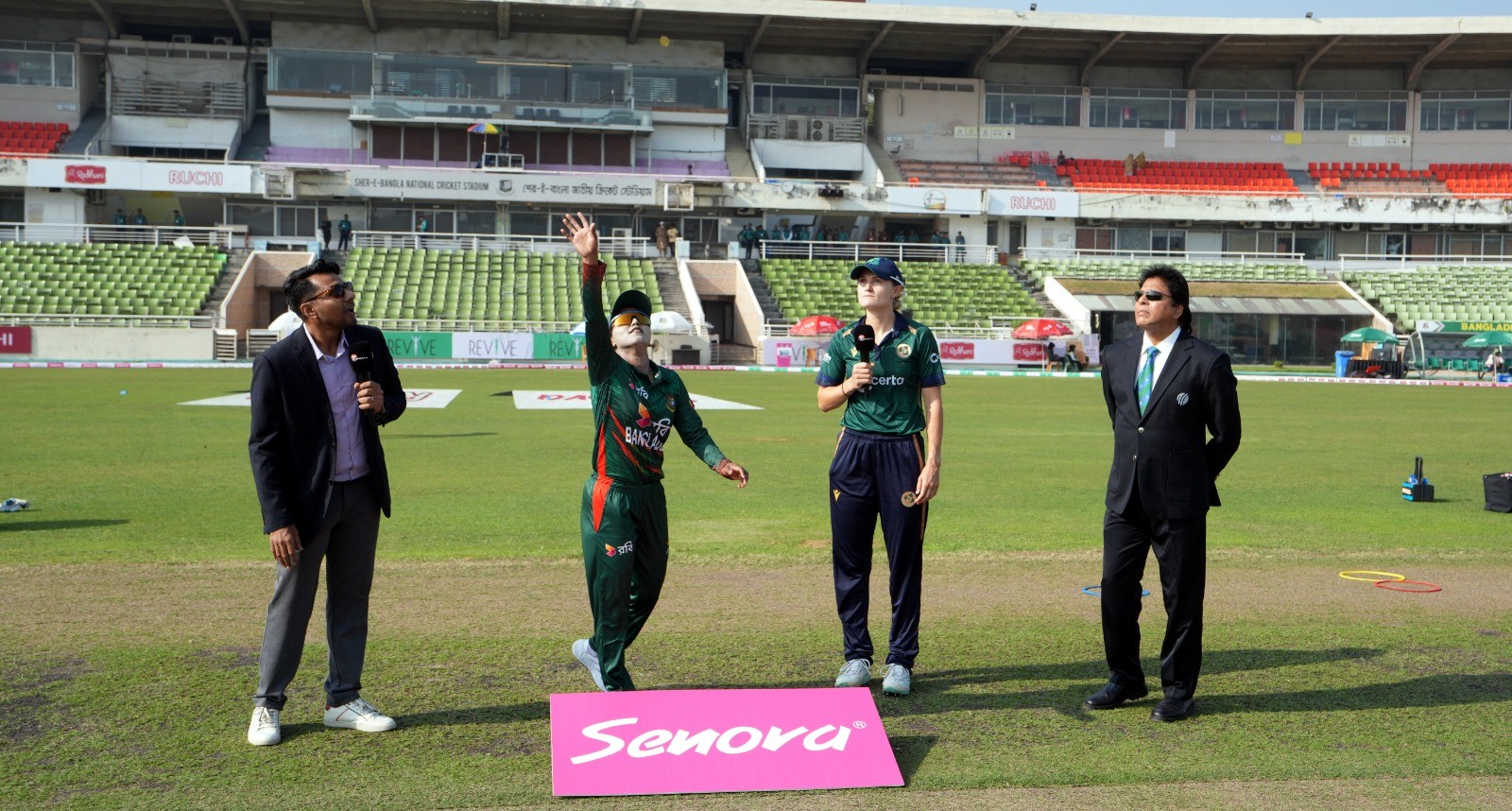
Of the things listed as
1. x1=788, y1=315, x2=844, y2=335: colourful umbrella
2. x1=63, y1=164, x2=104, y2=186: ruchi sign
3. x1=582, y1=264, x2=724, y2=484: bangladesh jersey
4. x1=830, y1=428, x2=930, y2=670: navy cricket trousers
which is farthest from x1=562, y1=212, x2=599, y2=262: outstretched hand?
x1=63, y1=164, x2=104, y2=186: ruchi sign

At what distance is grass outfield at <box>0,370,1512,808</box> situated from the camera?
5023mm

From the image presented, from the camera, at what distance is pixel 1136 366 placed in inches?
239

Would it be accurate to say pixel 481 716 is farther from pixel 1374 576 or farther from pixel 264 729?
pixel 1374 576

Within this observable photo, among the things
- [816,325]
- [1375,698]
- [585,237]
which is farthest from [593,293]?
[816,325]

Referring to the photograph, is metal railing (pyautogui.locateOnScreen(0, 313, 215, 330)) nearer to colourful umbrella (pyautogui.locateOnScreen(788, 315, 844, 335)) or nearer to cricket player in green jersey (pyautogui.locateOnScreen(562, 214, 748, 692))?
colourful umbrella (pyautogui.locateOnScreen(788, 315, 844, 335))

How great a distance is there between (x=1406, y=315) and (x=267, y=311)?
46.3m

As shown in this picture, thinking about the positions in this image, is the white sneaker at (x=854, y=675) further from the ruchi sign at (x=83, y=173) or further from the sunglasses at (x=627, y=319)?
the ruchi sign at (x=83, y=173)

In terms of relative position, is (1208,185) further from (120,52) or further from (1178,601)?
(1178,601)

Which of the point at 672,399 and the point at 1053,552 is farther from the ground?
the point at 672,399

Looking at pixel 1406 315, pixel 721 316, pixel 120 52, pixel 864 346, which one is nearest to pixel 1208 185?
pixel 1406 315

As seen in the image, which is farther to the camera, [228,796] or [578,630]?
[578,630]

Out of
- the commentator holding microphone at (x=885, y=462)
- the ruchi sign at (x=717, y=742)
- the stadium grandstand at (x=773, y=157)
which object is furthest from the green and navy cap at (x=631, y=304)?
the stadium grandstand at (x=773, y=157)

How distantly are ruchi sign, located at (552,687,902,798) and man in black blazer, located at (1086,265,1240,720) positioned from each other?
54.1 inches

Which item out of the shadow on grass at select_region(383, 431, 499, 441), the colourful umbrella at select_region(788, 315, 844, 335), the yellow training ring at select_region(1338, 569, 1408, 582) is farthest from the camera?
the colourful umbrella at select_region(788, 315, 844, 335)
